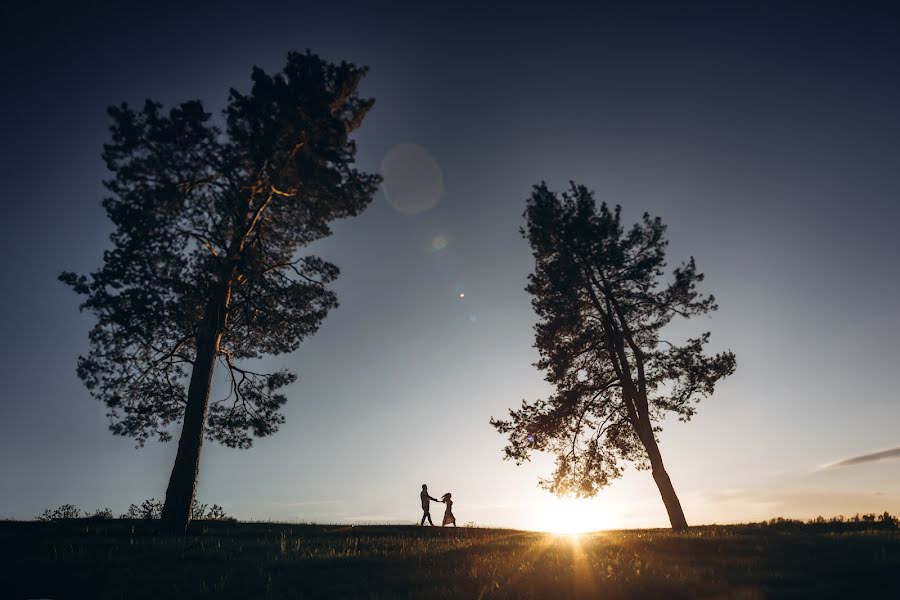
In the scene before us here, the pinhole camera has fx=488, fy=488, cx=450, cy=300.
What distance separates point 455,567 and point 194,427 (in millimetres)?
9778

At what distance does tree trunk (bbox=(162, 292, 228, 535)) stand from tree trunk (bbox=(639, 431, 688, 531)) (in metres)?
15.0

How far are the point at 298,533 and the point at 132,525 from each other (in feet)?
16.1

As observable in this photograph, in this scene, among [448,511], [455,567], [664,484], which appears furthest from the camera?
[448,511]

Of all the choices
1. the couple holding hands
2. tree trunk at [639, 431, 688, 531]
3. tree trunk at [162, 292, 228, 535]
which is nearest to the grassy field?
tree trunk at [162, 292, 228, 535]

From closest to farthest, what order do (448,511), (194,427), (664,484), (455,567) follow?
1. (455,567)
2. (194,427)
3. (664,484)
4. (448,511)

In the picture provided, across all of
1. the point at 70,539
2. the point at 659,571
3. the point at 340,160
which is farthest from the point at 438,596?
the point at 340,160

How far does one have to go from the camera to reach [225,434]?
1708 centimetres

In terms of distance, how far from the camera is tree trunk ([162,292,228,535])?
1352 centimetres

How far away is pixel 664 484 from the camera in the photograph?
680 inches

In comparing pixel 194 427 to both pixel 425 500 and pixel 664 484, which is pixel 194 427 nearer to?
pixel 425 500

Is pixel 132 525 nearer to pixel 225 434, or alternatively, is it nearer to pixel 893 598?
pixel 225 434

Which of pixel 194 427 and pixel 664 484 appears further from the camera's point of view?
pixel 664 484

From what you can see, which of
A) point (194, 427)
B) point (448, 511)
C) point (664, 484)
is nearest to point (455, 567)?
point (194, 427)

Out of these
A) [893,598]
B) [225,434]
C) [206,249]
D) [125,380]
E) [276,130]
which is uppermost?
[276,130]
